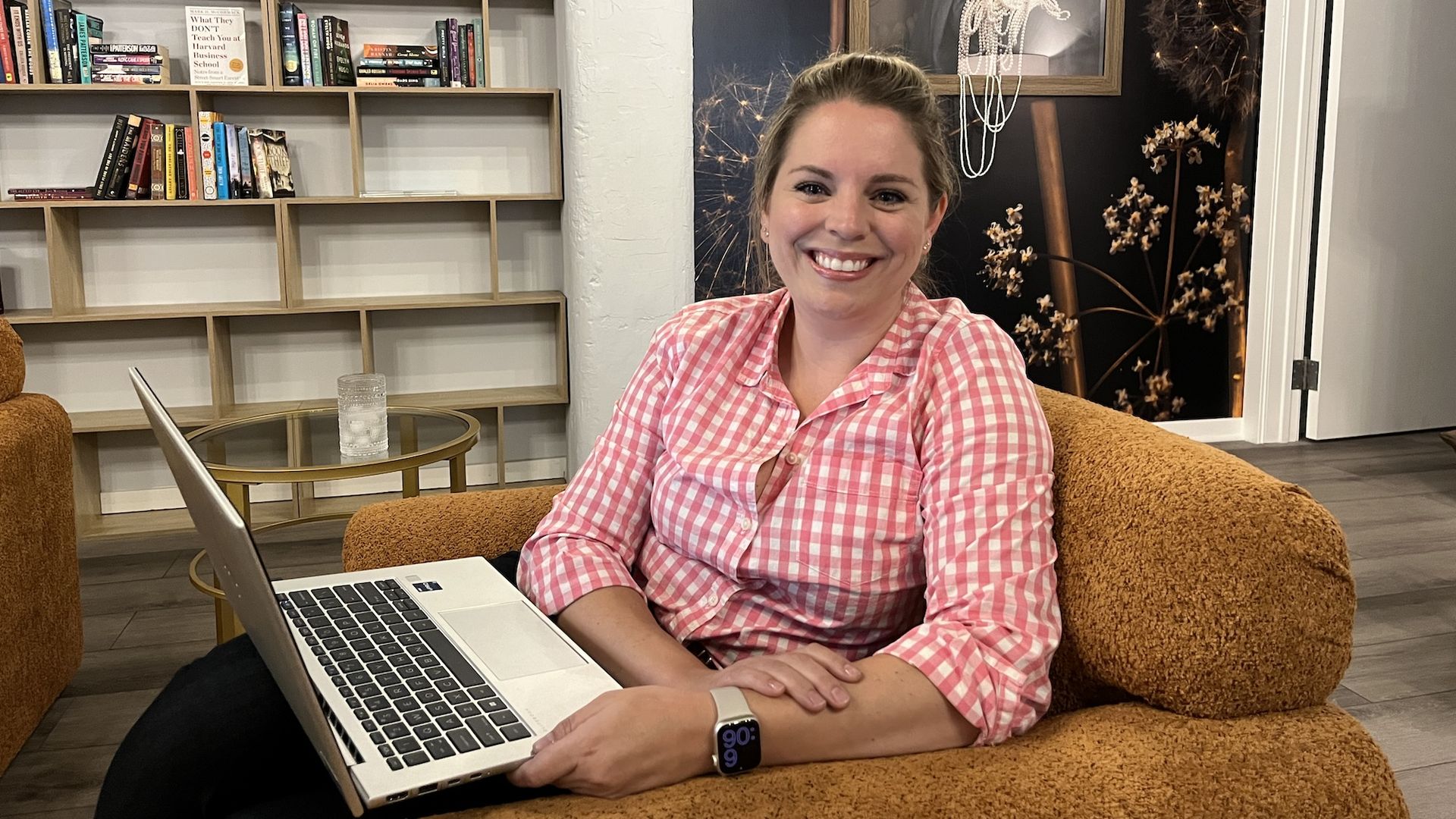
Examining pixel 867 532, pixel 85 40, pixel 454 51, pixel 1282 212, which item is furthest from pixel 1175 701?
pixel 1282 212

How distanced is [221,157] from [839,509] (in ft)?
9.70

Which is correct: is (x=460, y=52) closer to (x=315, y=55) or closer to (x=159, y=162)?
(x=315, y=55)

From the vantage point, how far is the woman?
3.03ft

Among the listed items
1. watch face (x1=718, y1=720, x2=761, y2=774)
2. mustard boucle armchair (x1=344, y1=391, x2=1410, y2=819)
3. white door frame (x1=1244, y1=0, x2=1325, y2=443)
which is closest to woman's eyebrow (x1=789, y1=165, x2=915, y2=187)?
mustard boucle armchair (x1=344, y1=391, x2=1410, y2=819)

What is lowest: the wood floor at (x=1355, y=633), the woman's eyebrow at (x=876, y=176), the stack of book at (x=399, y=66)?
the wood floor at (x=1355, y=633)

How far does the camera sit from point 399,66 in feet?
11.7

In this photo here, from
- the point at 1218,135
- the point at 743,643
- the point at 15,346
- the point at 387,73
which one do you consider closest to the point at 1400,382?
the point at 1218,135

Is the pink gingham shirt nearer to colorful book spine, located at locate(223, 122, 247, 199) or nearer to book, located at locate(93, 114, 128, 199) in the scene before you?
colorful book spine, located at locate(223, 122, 247, 199)

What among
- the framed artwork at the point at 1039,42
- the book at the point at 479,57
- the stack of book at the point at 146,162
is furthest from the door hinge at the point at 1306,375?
the stack of book at the point at 146,162

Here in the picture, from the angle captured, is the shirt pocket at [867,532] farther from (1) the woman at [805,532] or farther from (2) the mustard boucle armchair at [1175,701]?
(2) the mustard boucle armchair at [1175,701]

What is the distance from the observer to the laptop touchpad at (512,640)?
1021 millimetres

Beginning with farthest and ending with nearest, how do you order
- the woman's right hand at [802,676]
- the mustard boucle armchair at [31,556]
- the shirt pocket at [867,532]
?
the mustard boucle armchair at [31,556], the shirt pocket at [867,532], the woman's right hand at [802,676]

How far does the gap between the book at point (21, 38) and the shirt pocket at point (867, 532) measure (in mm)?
3179

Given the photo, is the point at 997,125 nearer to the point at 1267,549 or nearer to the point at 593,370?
the point at 593,370
